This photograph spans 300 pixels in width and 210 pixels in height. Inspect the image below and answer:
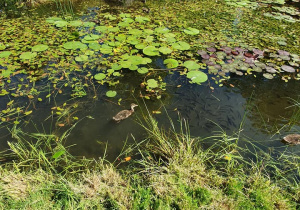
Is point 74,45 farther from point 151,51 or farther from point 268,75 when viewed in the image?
point 268,75

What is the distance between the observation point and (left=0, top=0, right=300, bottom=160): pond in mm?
2756

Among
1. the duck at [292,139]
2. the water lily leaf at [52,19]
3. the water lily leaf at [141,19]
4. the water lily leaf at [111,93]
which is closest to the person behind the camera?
the duck at [292,139]

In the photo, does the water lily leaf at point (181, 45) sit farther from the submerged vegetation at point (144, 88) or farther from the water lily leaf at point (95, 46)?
the water lily leaf at point (95, 46)

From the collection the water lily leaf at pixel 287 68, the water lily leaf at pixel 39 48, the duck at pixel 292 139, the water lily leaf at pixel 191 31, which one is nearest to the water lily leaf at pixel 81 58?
the water lily leaf at pixel 39 48

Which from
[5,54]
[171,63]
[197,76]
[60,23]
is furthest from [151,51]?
[5,54]

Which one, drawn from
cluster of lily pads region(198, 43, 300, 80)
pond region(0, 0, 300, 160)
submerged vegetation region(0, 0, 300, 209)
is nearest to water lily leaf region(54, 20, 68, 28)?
submerged vegetation region(0, 0, 300, 209)

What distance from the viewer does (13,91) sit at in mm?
3205

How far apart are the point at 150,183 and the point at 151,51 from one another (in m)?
2.60

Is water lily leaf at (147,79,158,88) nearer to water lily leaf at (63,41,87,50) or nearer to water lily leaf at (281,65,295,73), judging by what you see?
water lily leaf at (63,41,87,50)

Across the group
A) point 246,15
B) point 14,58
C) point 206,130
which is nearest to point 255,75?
point 206,130

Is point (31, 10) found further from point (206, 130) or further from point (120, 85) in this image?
point (206, 130)

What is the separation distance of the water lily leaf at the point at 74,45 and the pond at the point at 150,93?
18mm

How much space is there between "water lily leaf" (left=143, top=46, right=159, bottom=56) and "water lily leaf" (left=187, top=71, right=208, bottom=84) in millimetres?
812

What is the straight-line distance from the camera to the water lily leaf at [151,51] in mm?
3955
